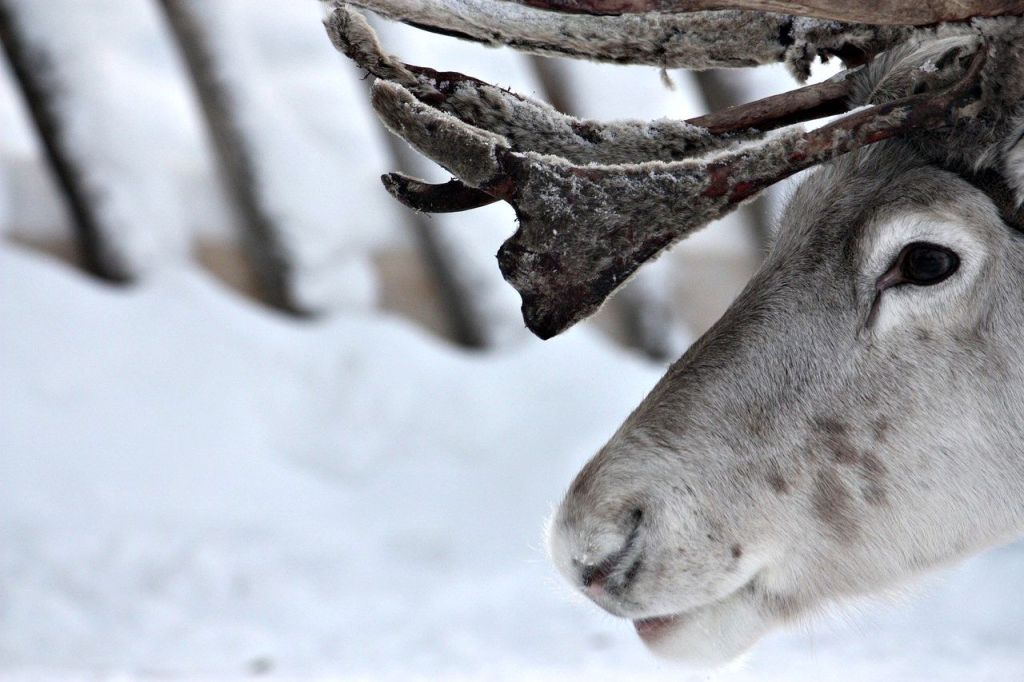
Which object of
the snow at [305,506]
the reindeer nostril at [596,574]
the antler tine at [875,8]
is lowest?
the snow at [305,506]

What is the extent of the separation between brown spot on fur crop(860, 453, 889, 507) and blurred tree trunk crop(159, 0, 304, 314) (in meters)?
5.89

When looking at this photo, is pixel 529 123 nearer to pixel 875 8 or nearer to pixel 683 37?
pixel 683 37

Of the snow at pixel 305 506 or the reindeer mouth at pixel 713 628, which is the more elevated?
the reindeer mouth at pixel 713 628

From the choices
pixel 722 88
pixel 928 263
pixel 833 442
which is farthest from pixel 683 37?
pixel 722 88

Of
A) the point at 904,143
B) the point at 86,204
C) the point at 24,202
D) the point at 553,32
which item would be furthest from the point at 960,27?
the point at 24,202

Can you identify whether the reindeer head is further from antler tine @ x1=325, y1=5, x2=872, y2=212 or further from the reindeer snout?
antler tine @ x1=325, y1=5, x2=872, y2=212

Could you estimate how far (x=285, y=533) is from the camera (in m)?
5.77

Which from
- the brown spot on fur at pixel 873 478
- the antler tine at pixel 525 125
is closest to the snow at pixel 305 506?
the brown spot on fur at pixel 873 478

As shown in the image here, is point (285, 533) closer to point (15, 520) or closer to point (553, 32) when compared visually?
point (15, 520)

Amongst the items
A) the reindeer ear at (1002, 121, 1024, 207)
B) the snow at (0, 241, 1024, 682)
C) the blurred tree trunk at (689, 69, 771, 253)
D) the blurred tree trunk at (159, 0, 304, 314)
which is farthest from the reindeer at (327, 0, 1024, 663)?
the blurred tree trunk at (159, 0, 304, 314)

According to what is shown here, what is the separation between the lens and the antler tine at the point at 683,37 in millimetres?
1975

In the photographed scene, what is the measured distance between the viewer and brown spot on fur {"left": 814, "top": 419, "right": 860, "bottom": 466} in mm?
1968

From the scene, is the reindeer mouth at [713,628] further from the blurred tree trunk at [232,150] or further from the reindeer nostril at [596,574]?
the blurred tree trunk at [232,150]

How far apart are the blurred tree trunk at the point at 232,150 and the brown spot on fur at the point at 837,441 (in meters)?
5.85
